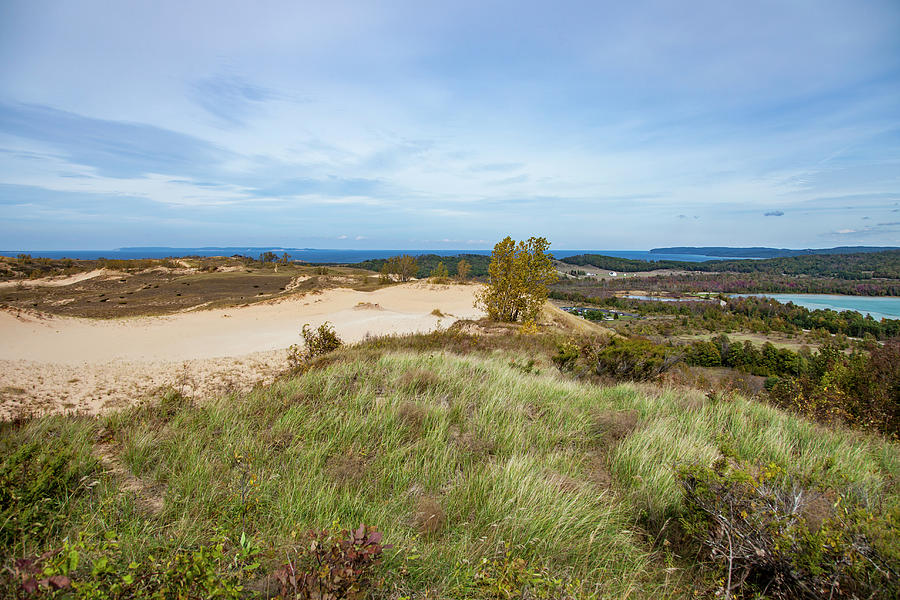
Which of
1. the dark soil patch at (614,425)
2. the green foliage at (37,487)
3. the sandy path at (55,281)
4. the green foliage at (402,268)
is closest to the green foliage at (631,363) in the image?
the dark soil patch at (614,425)

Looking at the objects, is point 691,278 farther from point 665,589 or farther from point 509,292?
point 665,589

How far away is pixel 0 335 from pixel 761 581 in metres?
25.7

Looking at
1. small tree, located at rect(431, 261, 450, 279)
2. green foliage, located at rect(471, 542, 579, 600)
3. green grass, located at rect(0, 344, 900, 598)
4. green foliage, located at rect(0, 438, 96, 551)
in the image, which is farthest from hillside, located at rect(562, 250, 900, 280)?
green foliage, located at rect(0, 438, 96, 551)

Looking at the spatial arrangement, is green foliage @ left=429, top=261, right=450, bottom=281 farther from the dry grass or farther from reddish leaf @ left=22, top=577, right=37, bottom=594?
reddish leaf @ left=22, top=577, right=37, bottom=594

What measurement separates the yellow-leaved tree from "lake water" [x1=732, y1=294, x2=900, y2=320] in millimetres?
127534

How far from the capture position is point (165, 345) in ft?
55.8

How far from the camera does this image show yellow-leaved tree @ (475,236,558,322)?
18.0 meters

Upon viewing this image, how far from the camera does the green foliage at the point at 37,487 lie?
217 centimetres

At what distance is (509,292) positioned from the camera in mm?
18359

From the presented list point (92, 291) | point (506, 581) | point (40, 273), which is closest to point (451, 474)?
point (506, 581)

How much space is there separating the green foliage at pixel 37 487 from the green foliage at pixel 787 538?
394 centimetres

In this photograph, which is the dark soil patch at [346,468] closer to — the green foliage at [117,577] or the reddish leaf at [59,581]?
the green foliage at [117,577]

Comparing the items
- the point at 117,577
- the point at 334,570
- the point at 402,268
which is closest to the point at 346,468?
the point at 334,570

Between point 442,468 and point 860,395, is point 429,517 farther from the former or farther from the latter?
point 860,395
